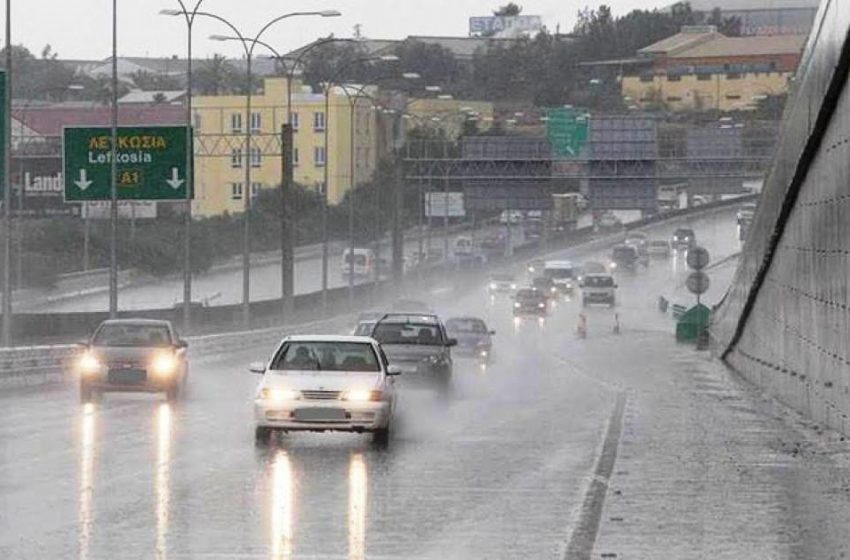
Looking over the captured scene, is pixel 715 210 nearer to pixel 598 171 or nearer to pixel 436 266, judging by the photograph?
pixel 436 266

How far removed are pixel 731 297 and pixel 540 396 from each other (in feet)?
55.2

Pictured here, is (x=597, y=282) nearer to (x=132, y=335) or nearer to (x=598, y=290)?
(x=598, y=290)

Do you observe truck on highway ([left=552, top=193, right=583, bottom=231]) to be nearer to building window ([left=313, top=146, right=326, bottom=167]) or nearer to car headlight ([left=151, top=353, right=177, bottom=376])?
building window ([left=313, top=146, right=326, bottom=167])

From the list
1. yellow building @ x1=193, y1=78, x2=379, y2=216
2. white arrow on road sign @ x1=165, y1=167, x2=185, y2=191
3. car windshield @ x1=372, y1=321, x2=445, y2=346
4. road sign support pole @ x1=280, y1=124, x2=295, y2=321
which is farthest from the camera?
yellow building @ x1=193, y1=78, x2=379, y2=216

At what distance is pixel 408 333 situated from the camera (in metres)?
44.0

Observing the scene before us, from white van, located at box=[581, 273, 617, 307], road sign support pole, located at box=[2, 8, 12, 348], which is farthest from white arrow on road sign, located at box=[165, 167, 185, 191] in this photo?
white van, located at box=[581, 273, 617, 307]

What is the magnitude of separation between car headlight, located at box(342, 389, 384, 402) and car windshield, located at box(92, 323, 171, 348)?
13.0m

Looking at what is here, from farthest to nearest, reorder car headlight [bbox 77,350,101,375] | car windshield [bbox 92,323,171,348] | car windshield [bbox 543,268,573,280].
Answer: car windshield [bbox 543,268,573,280] → car windshield [bbox 92,323,171,348] → car headlight [bbox 77,350,101,375]

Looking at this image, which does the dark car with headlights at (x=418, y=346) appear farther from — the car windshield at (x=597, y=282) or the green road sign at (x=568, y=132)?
the car windshield at (x=597, y=282)

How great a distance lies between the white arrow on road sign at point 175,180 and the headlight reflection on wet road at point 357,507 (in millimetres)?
36522

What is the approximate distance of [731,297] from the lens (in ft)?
201

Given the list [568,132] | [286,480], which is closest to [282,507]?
[286,480]

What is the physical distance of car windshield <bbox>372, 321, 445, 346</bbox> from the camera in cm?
4353

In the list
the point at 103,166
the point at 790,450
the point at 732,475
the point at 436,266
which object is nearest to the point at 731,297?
the point at 103,166
